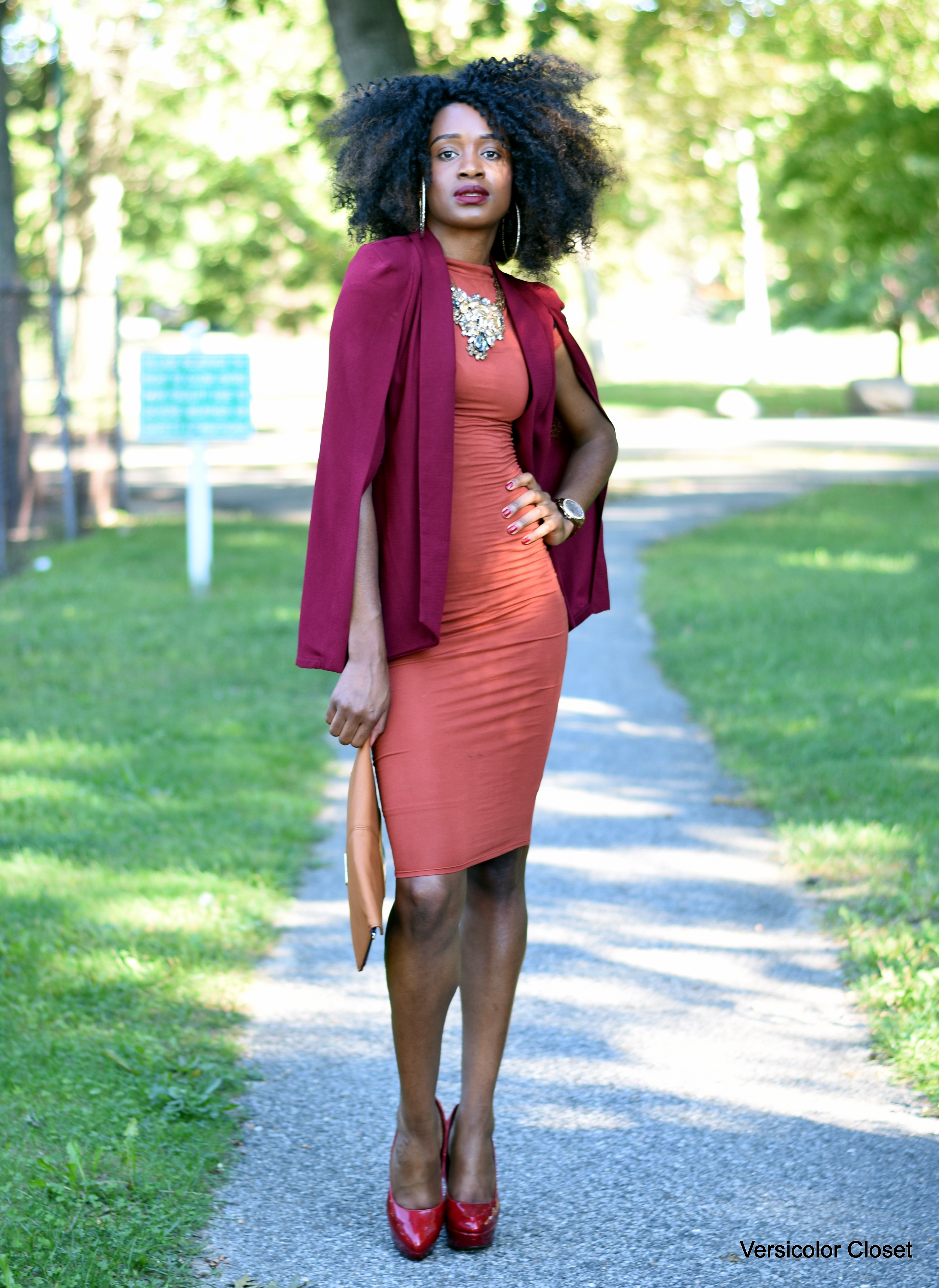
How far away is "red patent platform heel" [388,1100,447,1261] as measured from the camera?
9.36 ft

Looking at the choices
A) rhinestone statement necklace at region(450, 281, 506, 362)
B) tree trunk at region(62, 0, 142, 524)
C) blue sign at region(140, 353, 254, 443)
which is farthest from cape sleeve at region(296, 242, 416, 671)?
tree trunk at region(62, 0, 142, 524)

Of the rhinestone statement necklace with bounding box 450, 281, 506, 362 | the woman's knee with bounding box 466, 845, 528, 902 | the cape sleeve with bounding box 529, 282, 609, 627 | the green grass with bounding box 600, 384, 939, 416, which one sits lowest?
the green grass with bounding box 600, 384, 939, 416

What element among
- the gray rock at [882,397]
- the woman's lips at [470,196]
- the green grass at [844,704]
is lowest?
the gray rock at [882,397]

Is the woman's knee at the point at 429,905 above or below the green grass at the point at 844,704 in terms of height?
above

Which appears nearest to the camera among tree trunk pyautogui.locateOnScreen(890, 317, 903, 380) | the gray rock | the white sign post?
the white sign post

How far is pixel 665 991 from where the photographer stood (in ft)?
13.7

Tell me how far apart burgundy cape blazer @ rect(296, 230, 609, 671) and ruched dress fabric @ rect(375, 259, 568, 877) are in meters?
0.07

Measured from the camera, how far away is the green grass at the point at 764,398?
33812 mm

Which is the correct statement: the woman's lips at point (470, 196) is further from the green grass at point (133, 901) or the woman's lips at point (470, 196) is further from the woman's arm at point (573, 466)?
the green grass at point (133, 901)

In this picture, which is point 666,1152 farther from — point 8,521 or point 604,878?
point 8,521

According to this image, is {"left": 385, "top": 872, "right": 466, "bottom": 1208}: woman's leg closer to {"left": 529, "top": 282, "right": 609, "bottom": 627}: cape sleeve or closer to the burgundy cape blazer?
the burgundy cape blazer

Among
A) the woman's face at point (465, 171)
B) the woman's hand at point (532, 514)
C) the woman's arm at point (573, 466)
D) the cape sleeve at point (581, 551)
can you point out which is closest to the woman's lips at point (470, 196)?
the woman's face at point (465, 171)

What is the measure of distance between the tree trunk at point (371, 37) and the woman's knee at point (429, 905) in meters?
9.19

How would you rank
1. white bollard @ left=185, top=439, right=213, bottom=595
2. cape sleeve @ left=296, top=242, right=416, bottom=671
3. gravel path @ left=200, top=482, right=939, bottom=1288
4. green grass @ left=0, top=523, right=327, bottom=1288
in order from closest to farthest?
cape sleeve @ left=296, top=242, right=416, bottom=671 → gravel path @ left=200, top=482, right=939, bottom=1288 → green grass @ left=0, top=523, right=327, bottom=1288 → white bollard @ left=185, top=439, right=213, bottom=595
